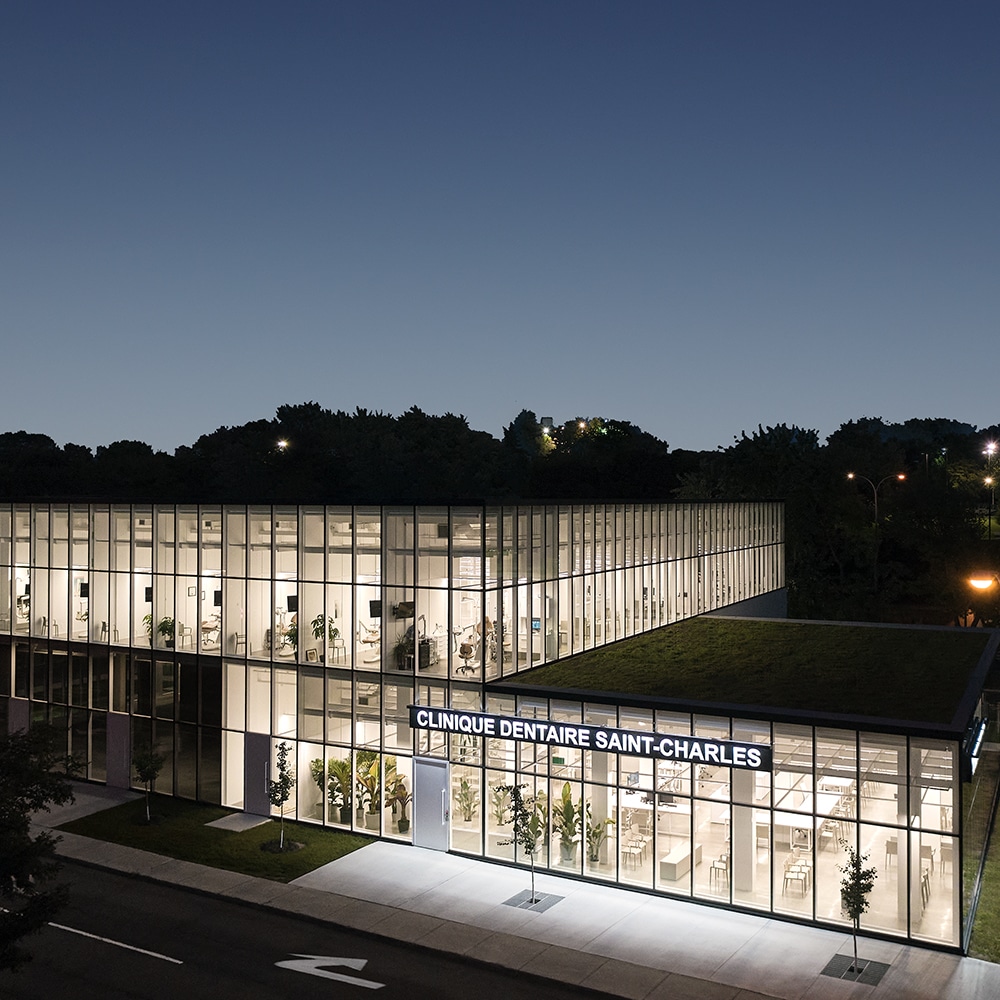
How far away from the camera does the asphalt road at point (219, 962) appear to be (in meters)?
20.8

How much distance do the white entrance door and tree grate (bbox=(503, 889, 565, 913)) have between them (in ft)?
12.4

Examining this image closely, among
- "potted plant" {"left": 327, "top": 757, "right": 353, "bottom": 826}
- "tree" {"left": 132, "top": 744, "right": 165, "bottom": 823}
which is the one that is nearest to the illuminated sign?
"potted plant" {"left": 327, "top": 757, "right": 353, "bottom": 826}

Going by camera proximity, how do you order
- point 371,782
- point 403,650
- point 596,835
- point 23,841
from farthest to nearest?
1. point 371,782
2. point 403,650
3. point 596,835
4. point 23,841

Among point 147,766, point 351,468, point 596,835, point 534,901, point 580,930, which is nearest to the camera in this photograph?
point 580,930

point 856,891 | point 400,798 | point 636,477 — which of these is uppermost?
point 636,477

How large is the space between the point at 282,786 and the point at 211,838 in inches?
101

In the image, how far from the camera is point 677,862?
84.6 feet

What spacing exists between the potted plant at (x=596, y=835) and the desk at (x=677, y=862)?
65.7 inches

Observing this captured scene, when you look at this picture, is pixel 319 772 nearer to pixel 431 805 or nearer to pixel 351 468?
pixel 431 805

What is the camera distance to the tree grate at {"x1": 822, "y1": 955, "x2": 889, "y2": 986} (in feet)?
69.4

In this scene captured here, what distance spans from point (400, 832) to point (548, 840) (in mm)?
5035

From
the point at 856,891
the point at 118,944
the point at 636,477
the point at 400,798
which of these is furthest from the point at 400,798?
the point at 636,477

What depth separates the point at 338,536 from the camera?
31688 mm

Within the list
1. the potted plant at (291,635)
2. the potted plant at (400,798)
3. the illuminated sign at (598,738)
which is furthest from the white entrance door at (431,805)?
the potted plant at (291,635)
